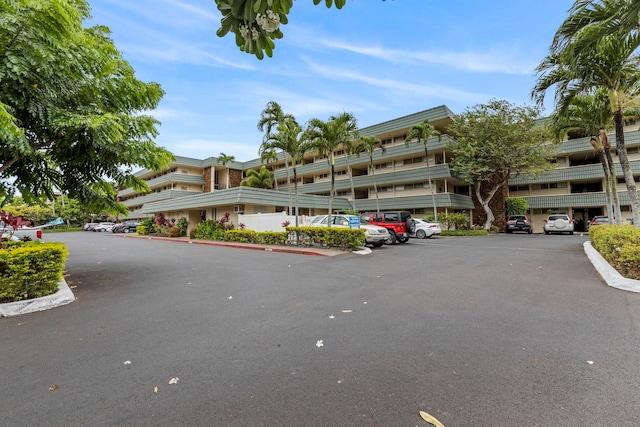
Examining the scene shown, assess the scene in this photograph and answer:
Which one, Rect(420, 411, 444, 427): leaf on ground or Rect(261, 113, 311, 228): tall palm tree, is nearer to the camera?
Rect(420, 411, 444, 427): leaf on ground

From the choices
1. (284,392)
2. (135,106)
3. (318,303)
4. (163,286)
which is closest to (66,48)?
(135,106)

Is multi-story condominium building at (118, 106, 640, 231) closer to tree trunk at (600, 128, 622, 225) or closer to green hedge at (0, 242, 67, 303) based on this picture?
tree trunk at (600, 128, 622, 225)

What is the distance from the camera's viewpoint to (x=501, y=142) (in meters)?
23.8

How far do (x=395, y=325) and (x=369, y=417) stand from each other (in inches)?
81.4

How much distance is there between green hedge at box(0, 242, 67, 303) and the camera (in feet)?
17.5

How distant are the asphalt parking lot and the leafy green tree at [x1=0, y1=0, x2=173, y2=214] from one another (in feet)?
10.7

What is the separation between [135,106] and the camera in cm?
799

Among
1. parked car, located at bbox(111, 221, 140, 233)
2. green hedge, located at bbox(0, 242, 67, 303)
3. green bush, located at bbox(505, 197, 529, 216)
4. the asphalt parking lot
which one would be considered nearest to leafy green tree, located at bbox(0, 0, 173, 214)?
green hedge, located at bbox(0, 242, 67, 303)

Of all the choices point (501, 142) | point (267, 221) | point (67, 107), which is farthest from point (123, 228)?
point (501, 142)

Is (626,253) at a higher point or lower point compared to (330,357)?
higher

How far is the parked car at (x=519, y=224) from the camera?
26156 millimetres

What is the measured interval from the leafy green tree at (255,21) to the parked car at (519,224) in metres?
30.0

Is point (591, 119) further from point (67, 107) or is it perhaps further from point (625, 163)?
point (67, 107)

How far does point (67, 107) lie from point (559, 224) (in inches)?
1218
